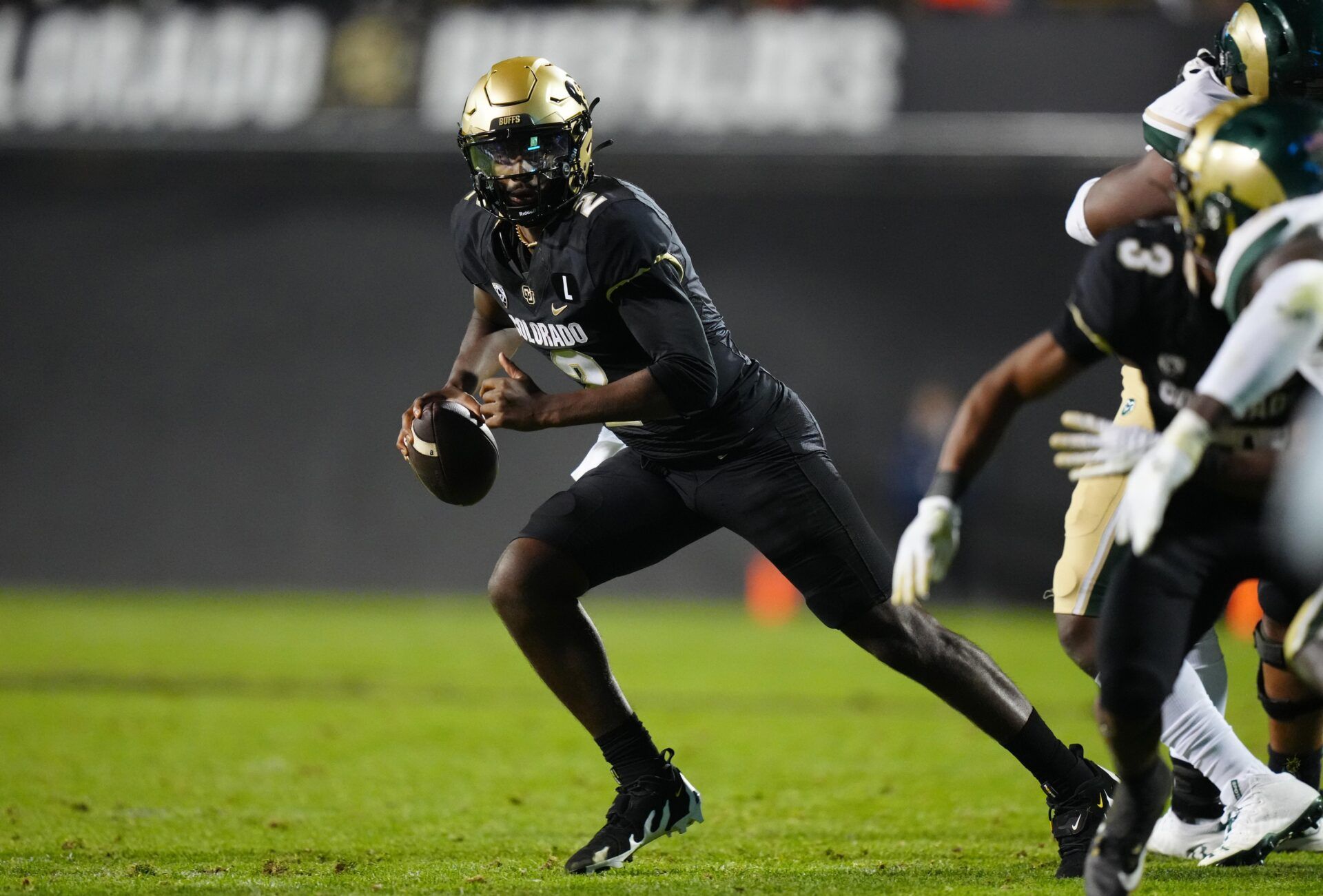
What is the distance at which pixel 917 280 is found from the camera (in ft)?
42.8

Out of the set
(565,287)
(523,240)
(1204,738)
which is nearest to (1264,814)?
(1204,738)

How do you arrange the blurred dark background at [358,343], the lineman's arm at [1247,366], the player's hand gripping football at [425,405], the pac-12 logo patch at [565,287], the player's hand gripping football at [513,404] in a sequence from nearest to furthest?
the lineman's arm at [1247,366]
the player's hand gripping football at [513,404]
the pac-12 logo patch at [565,287]
the player's hand gripping football at [425,405]
the blurred dark background at [358,343]

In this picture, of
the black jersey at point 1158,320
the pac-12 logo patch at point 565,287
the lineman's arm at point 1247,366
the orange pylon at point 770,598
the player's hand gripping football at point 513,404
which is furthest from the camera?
the orange pylon at point 770,598

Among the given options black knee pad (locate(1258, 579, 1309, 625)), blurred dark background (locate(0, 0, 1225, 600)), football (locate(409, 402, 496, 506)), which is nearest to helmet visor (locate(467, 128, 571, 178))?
football (locate(409, 402, 496, 506))

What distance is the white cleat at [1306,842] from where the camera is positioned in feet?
11.9

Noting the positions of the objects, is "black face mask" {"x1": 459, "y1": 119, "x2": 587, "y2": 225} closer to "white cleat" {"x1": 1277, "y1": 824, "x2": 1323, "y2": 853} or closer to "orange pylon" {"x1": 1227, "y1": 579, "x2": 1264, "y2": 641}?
"white cleat" {"x1": 1277, "y1": 824, "x2": 1323, "y2": 853}

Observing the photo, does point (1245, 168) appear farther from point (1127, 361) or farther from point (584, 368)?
point (584, 368)

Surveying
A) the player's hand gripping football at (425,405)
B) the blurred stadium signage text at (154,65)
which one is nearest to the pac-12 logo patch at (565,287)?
the player's hand gripping football at (425,405)

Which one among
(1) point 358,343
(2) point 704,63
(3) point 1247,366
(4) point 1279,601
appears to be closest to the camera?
(3) point 1247,366

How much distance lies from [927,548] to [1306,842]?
162 centimetres

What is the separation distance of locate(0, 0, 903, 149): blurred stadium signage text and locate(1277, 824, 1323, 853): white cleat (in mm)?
7212

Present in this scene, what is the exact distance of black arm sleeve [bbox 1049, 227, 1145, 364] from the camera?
8.92 feet

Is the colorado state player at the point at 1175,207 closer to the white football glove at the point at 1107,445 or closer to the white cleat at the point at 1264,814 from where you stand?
the white cleat at the point at 1264,814

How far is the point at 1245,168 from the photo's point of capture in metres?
2.57
